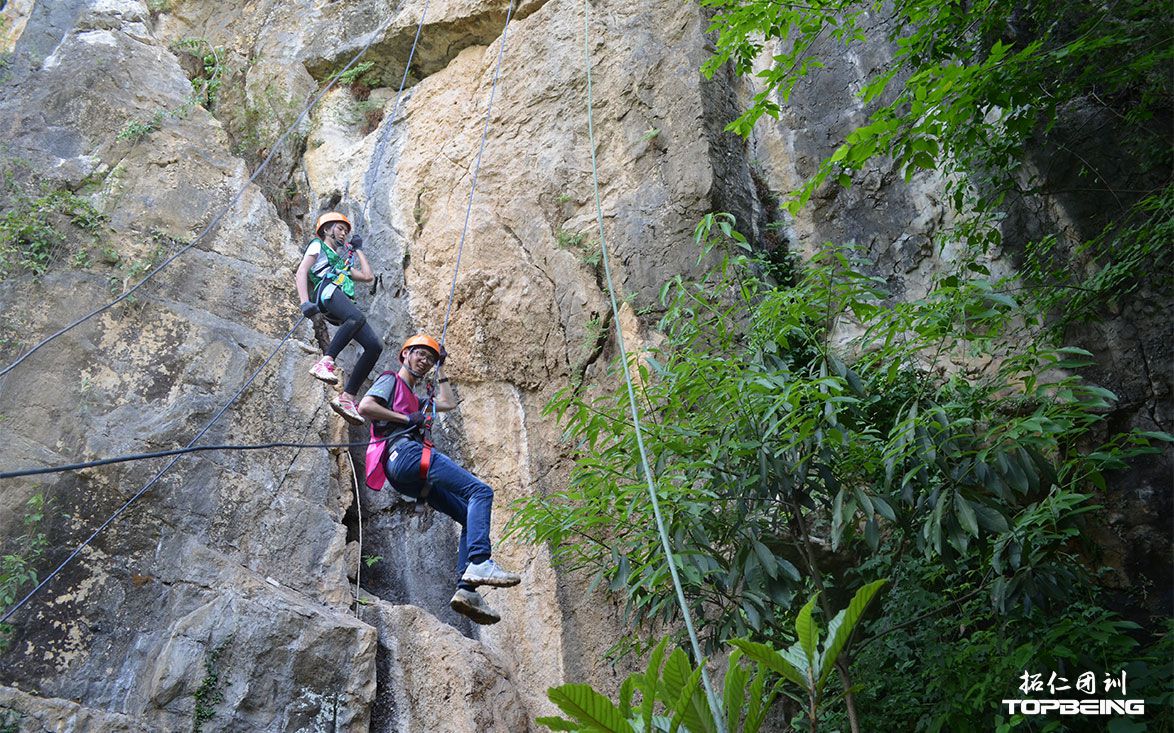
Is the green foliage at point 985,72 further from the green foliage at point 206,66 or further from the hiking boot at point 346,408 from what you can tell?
the green foliage at point 206,66

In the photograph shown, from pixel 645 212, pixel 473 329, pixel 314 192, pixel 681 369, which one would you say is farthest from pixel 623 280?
pixel 314 192

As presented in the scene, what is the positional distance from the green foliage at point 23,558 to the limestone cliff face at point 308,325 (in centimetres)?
8

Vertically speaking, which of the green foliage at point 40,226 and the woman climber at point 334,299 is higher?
the green foliage at point 40,226

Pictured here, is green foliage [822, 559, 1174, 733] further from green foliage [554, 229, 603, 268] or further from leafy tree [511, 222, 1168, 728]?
green foliage [554, 229, 603, 268]

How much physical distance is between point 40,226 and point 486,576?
518 centimetres

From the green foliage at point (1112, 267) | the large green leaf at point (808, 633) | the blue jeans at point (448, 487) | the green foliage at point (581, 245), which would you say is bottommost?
the large green leaf at point (808, 633)

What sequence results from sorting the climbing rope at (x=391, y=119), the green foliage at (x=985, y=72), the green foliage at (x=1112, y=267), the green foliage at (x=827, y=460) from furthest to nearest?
the climbing rope at (x=391, y=119)
the green foliage at (x=1112, y=267)
the green foliage at (x=985, y=72)
the green foliage at (x=827, y=460)

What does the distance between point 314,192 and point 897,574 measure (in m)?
6.92

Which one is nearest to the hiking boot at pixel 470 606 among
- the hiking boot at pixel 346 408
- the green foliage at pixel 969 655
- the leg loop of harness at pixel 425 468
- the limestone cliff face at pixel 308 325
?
the leg loop of harness at pixel 425 468

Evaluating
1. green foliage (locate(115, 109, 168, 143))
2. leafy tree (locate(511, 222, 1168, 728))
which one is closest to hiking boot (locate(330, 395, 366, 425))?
leafy tree (locate(511, 222, 1168, 728))

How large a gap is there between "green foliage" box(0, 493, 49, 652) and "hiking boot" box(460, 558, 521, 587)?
2.84 meters

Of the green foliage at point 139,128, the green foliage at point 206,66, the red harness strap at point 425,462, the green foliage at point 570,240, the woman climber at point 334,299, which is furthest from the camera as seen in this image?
the green foliage at point 206,66

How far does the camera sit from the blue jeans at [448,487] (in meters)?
5.21

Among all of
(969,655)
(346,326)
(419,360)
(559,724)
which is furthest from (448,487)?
(969,655)
